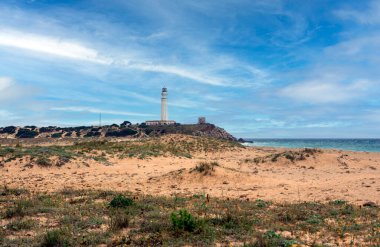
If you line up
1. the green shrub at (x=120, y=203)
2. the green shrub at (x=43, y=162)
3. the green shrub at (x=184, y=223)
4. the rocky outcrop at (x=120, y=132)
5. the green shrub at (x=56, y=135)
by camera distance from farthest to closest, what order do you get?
the green shrub at (x=56, y=135), the rocky outcrop at (x=120, y=132), the green shrub at (x=43, y=162), the green shrub at (x=120, y=203), the green shrub at (x=184, y=223)

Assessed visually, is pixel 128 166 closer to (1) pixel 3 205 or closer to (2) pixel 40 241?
(1) pixel 3 205

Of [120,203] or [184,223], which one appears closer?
[184,223]

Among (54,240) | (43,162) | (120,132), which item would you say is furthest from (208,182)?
(120,132)

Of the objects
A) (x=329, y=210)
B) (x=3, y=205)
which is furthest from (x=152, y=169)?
(x=329, y=210)

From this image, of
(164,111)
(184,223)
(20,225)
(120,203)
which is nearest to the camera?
(184,223)

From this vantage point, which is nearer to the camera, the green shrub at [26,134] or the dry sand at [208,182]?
the dry sand at [208,182]

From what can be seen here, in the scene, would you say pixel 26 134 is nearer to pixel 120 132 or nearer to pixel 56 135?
pixel 56 135

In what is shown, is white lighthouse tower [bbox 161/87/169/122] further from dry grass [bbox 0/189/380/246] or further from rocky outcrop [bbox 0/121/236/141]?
dry grass [bbox 0/189/380/246]

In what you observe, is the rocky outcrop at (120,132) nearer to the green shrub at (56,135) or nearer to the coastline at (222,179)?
the green shrub at (56,135)

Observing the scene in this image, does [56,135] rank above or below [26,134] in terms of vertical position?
below

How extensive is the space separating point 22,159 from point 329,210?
22.7 meters

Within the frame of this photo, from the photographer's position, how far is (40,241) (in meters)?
7.75

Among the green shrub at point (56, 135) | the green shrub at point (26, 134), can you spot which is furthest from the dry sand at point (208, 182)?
the green shrub at point (26, 134)

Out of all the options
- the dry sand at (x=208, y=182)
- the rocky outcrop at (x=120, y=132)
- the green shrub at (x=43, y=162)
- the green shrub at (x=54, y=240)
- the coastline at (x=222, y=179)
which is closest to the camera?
the green shrub at (x=54, y=240)
